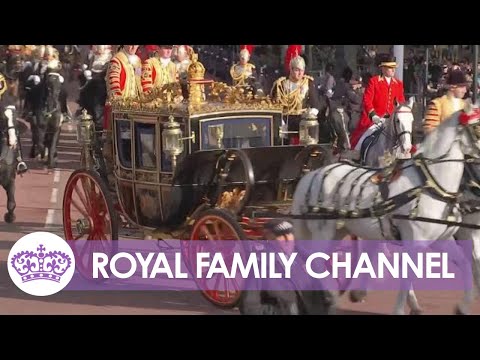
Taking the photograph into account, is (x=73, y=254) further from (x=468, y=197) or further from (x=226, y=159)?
(x=468, y=197)

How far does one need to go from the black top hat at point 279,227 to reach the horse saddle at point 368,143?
9.79ft

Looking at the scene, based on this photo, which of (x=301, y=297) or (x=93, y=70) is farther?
(x=93, y=70)

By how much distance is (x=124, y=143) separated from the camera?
34.0ft

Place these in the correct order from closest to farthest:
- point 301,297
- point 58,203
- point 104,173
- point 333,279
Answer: point 301,297
point 333,279
point 104,173
point 58,203

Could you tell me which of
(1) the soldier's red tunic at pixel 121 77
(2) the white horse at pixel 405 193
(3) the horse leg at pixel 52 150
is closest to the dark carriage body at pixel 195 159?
(1) the soldier's red tunic at pixel 121 77

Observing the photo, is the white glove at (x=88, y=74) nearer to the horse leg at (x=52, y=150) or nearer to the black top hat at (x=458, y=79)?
the horse leg at (x=52, y=150)

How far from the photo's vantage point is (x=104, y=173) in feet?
35.6

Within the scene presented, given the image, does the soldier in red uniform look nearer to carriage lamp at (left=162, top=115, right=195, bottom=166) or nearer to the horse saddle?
the horse saddle

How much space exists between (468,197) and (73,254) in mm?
3395

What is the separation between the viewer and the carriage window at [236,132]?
9.62 m

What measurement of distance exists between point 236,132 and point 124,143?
43.2 inches

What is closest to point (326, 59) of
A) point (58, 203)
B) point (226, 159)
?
point (58, 203)

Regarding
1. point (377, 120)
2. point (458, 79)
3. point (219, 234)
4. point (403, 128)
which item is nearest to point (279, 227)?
point (219, 234)

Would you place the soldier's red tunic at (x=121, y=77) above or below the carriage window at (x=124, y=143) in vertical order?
above
